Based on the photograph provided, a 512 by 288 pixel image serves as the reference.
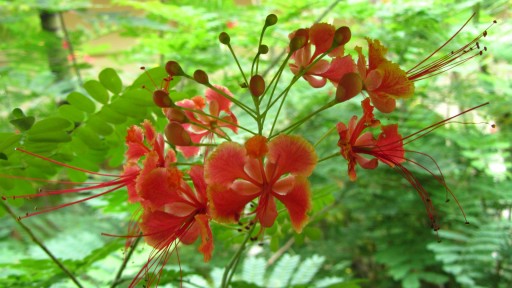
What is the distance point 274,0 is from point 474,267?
0.98 m

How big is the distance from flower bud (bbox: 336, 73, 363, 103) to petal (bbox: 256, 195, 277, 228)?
133mm

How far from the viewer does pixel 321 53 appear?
0.64 meters

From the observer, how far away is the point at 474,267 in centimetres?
153

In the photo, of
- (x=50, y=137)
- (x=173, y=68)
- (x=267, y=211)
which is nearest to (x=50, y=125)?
(x=50, y=137)

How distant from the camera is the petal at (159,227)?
60 cm

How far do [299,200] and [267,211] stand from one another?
4 centimetres

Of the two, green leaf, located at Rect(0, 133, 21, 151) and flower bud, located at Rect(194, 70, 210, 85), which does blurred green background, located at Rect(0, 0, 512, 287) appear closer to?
green leaf, located at Rect(0, 133, 21, 151)

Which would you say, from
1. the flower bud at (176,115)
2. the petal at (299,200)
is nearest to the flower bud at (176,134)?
the flower bud at (176,115)

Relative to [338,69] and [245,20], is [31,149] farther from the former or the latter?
[245,20]

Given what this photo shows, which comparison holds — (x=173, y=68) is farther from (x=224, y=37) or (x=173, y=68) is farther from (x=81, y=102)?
(x=81, y=102)

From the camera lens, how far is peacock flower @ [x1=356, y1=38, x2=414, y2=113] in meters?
0.62

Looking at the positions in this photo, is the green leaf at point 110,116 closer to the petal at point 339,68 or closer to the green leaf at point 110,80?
the green leaf at point 110,80

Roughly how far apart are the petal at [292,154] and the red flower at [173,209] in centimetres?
9

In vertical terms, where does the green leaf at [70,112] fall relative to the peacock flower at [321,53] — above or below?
above
